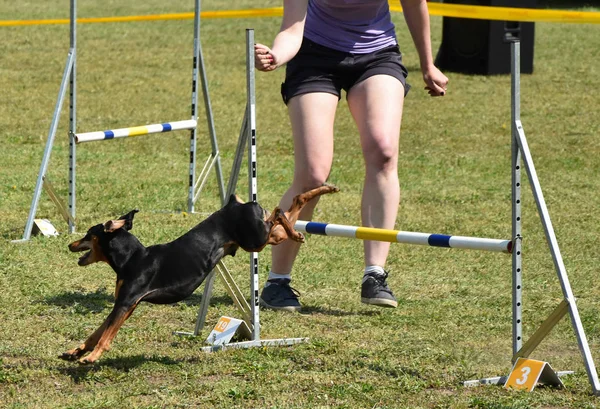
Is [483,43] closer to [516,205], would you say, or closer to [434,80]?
[434,80]

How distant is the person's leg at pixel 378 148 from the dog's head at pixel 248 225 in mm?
950

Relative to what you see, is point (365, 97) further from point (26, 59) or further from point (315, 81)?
point (26, 59)

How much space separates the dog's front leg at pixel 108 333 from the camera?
13.3 feet

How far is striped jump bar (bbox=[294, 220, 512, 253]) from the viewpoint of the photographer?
4241 mm

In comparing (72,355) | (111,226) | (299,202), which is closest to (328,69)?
(299,202)

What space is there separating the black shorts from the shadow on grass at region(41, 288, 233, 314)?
113 cm

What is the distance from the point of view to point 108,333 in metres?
4.08

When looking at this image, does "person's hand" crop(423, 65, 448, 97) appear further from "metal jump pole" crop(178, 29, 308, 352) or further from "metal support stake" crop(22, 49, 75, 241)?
"metal support stake" crop(22, 49, 75, 241)

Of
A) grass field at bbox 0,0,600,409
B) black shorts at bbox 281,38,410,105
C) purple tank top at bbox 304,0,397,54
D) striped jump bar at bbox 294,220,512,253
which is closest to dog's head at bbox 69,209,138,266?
grass field at bbox 0,0,600,409

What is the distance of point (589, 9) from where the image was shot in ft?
73.3

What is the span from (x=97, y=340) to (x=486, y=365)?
156 cm

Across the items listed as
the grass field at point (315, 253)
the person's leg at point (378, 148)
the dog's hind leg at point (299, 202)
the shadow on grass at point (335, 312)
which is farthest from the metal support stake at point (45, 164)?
the dog's hind leg at point (299, 202)

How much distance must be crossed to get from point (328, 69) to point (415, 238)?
3.82 ft

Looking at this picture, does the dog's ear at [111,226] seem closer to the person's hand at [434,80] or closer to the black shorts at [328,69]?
the black shorts at [328,69]
